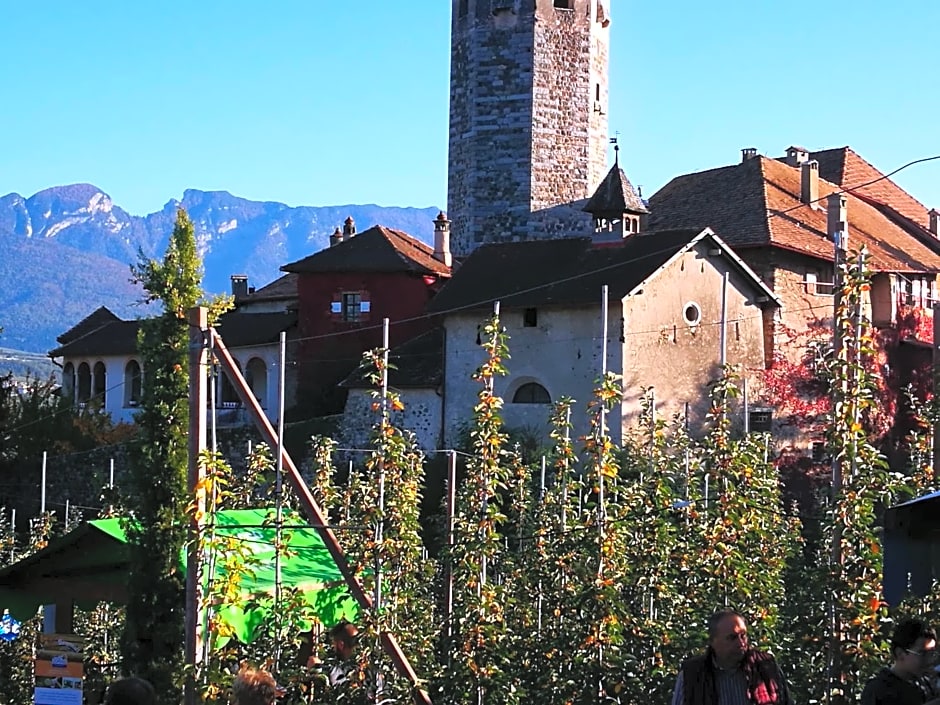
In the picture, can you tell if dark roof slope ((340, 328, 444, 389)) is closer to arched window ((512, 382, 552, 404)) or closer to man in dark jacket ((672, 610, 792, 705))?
arched window ((512, 382, 552, 404))

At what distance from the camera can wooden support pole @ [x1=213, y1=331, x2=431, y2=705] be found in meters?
10.8

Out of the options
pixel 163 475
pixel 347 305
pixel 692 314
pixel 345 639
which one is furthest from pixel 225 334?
pixel 163 475

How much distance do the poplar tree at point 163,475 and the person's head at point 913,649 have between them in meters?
5.28

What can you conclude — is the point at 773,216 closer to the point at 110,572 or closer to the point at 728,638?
the point at 110,572

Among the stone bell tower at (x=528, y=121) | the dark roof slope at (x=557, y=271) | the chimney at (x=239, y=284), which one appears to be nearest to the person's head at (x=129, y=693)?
the dark roof slope at (x=557, y=271)

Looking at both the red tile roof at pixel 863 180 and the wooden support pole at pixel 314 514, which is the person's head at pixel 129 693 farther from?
the red tile roof at pixel 863 180

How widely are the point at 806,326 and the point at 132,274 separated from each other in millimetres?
26950

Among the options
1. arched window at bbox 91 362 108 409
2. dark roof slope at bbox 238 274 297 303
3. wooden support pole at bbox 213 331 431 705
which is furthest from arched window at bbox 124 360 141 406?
wooden support pole at bbox 213 331 431 705

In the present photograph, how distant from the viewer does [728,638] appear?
805 cm

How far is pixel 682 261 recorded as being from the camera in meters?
32.8

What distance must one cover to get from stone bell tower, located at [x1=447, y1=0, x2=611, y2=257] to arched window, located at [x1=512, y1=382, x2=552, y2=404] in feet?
26.3

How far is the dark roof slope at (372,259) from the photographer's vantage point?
3934 centimetres

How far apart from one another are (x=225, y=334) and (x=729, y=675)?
1503 inches

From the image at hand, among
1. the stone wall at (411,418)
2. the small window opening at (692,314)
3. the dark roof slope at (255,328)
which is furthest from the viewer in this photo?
the dark roof slope at (255,328)
